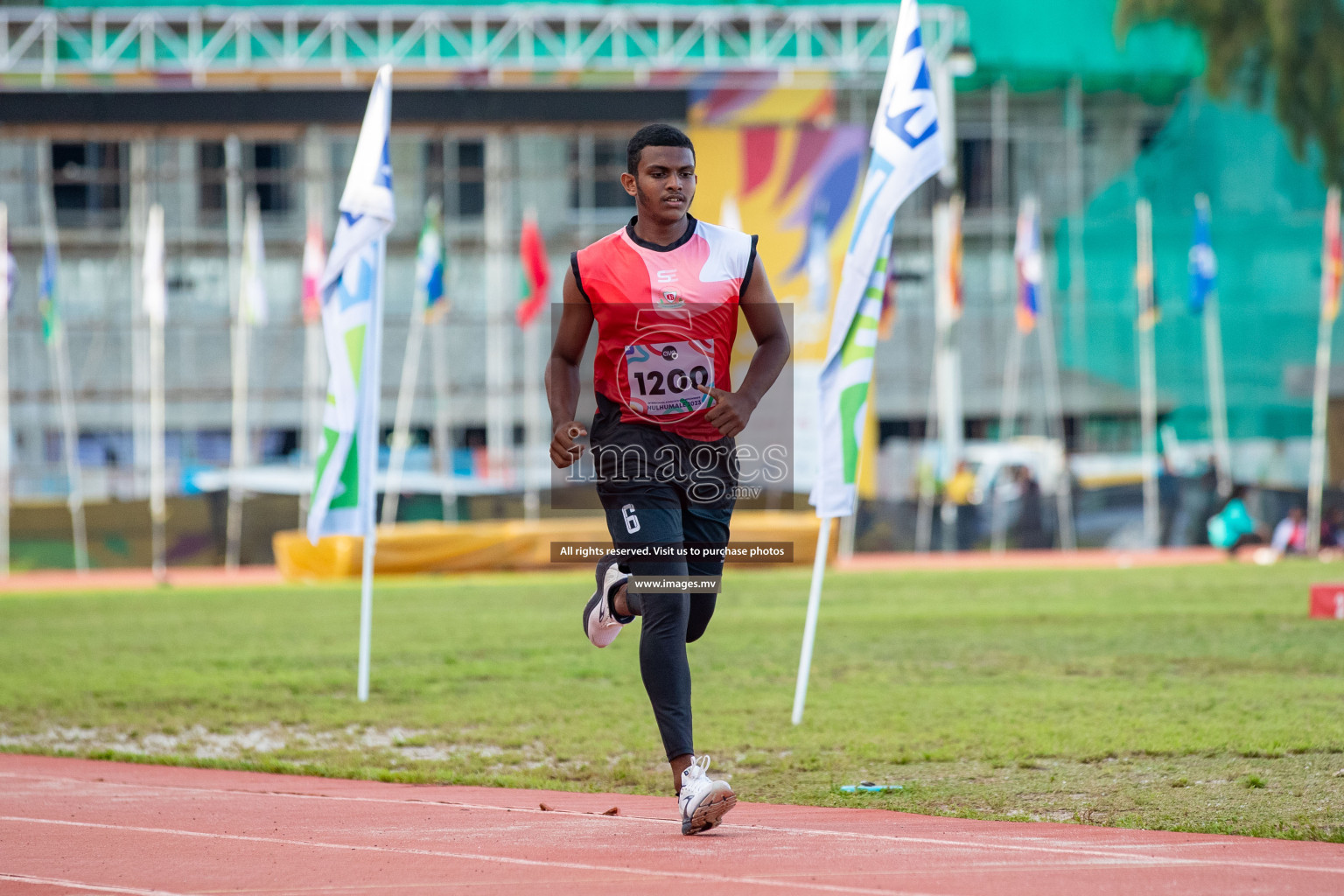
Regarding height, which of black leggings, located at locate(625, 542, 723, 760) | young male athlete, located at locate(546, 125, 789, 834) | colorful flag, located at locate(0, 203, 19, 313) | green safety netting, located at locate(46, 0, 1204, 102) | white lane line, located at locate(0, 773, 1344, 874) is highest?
green safety netting, located at locate(46, 0, 1204, 102)

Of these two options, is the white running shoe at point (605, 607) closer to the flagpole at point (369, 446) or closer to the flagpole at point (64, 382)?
the flagpole at point (369, 446)

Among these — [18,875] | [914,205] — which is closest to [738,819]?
[18,875]

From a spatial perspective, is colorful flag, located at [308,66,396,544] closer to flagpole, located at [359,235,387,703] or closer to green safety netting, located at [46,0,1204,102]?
flagpole, located at [359,235,387,703]

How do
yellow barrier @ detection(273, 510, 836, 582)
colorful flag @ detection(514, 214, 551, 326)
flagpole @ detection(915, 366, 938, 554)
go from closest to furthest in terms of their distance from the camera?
yellow barrier @ detection(273, 510, 836, 582) < flagpole @ detection(915, 366, 938, 554) < colorful flag @ detection(514, 214, 551, 326)

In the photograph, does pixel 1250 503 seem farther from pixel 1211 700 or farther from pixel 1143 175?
pixel 1211 700

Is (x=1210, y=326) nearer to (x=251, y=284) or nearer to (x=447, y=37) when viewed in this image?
(x=447, y=37)

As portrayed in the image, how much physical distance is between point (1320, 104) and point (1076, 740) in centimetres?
3661

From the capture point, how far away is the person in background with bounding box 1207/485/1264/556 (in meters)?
26.6

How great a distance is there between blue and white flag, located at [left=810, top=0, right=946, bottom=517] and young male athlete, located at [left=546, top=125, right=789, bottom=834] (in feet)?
9.60

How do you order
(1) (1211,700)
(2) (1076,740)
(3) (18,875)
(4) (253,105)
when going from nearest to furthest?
(3) (18,875)
(2) (1076,740)
(1) (1211,700)
(4) (253,105)

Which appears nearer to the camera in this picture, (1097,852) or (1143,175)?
(1097,852)

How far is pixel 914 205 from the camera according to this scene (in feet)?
135

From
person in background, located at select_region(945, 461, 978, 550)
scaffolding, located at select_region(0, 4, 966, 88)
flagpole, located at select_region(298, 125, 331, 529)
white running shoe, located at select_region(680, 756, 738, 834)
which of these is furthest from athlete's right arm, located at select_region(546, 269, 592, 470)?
scaffolding, located at select_region(0, 4, 966, 88)

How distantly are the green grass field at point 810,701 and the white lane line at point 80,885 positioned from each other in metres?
2.49
